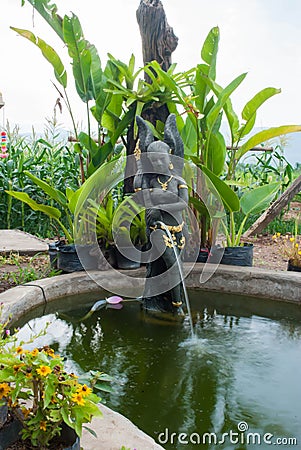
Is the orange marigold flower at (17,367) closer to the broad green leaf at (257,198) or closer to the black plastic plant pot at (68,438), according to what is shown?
the black plastic plant pot at (68,438)

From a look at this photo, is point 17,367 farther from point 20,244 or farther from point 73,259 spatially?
point 20,244

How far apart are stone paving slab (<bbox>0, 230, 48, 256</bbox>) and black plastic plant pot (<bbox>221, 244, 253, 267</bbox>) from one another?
1.81 m

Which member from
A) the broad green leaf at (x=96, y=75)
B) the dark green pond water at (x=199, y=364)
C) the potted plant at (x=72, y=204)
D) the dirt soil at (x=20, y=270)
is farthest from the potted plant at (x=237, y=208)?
the dirt soil at (x=20, y=270)

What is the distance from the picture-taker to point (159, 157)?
3289mm

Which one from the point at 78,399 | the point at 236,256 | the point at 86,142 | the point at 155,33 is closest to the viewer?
the point at 78,399

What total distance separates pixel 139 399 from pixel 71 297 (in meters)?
1.59

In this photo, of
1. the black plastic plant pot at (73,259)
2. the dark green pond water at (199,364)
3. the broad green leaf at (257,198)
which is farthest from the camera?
the broad green leaf at (257,198)

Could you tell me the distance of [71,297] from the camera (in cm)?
378

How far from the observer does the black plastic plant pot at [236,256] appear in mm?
4320

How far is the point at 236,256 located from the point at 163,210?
4.04 ft

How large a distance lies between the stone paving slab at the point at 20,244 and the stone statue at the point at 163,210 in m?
1.89

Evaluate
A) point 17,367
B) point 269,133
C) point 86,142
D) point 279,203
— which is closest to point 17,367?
point 17,367

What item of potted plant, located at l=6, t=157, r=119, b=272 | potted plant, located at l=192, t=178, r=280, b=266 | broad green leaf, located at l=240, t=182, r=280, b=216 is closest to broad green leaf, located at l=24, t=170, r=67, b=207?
potted plant, located at l=6, t=157, r=119, b=272

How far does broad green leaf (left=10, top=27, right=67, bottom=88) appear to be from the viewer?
13.9 ft
